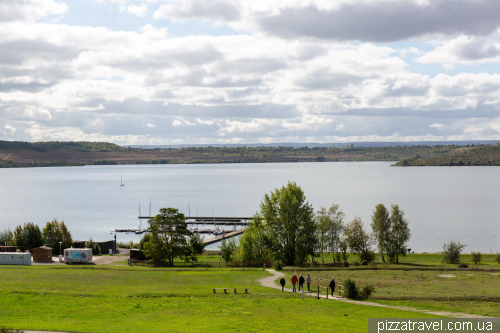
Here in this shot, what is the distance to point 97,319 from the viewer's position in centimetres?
2300

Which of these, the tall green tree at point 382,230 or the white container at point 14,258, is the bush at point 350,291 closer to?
the white container at point 14,258

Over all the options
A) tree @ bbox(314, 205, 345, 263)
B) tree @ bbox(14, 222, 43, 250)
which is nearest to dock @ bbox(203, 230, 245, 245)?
tree @ bbox(314, 205, 345, 263)

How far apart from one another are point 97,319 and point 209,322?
5865 millimetres

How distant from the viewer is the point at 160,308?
2647cm

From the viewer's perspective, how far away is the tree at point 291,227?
60031 millimetres

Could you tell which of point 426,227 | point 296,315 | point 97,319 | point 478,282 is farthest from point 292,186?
point 426,227

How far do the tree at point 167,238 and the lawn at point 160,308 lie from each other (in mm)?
16720

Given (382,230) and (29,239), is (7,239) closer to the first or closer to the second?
(29,239)

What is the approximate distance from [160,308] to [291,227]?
36.3 metres

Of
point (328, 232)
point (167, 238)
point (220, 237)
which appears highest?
point (167, 238)

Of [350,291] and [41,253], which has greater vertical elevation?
[41,253]

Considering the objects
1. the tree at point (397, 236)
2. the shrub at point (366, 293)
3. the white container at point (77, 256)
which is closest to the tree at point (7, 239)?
the white container at point (77, 256)

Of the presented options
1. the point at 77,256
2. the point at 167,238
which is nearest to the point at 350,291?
the point at 167,238

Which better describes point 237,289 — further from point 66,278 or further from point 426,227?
point 426,227
